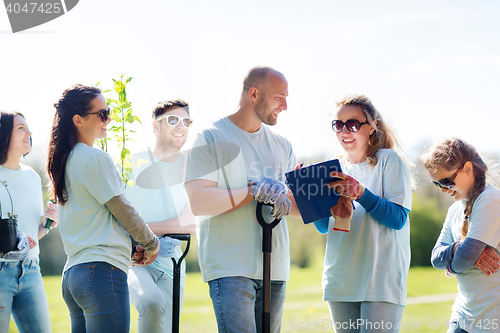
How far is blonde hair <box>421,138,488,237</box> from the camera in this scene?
252 centimetres

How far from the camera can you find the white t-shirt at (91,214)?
6.82 ft

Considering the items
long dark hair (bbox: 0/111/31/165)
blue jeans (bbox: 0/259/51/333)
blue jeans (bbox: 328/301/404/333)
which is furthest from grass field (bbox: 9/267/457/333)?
blue jeans (bbox: 328/301/404/333)

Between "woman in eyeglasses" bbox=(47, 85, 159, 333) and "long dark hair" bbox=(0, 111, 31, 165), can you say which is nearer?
"woman in eyeglasses" bbox=(47, 85, 159, 333)

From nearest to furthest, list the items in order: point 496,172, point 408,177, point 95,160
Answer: point 95,160 → point 408,177 → point 496,172

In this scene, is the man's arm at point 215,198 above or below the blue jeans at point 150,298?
above

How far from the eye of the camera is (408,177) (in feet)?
8.06

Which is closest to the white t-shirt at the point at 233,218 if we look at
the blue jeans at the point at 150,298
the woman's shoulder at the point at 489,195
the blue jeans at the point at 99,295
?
the blue jeans at the point at 99,295

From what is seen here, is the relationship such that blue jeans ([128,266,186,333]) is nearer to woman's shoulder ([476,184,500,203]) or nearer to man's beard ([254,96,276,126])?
man's beard ([254,96,276,126])

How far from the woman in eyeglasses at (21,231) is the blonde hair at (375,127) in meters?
2.12

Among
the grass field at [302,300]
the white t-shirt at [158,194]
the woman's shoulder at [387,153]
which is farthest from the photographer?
the grass field at [302,300]

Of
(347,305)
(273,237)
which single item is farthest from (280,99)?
(347,305)

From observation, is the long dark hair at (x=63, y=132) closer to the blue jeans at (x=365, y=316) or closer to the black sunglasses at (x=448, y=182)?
the blue jeans at (x=365, y=316)

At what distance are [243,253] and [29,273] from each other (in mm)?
1555

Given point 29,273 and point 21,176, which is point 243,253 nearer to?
point 29,273
